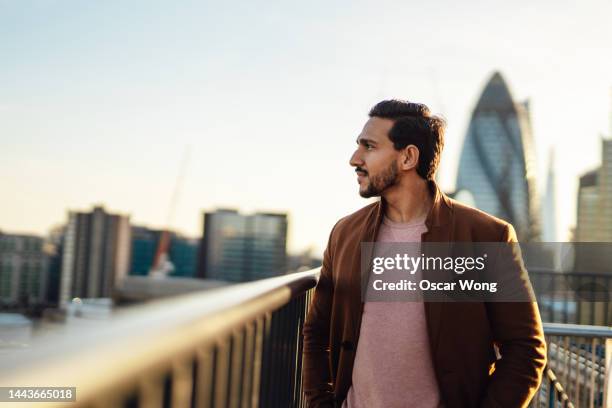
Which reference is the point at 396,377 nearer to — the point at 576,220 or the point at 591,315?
the point at 591,315

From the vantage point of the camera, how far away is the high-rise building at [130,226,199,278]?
17175 cm

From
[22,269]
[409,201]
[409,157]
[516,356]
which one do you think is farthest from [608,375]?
[22,269]

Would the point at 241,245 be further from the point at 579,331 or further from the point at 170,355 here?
the point at 170,355

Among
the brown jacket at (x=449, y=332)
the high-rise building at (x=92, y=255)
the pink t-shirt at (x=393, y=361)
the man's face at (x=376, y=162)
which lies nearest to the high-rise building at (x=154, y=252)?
the high-rise building at (x=92, y=255)

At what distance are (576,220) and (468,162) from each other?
2227cm

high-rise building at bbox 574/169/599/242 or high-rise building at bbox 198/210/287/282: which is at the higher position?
high-rise building at bbox 574/169/599/242

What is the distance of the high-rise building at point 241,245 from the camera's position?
469ft

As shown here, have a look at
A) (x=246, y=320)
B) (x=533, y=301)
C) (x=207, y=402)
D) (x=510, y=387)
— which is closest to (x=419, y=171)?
(x=533, y=301)

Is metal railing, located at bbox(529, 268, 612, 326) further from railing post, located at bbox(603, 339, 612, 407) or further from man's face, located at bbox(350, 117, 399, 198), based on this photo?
man's face, located at bbox(350, 117, 399, 198)

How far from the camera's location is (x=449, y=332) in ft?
7.79

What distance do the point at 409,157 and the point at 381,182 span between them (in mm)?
167

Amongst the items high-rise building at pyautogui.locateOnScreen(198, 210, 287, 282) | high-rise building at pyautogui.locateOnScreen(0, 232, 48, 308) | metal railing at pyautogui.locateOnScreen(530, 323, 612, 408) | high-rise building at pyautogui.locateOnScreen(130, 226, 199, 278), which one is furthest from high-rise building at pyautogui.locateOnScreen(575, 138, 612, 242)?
high-rise building at pyautogui.locateOnScreen(0, 232, 48, 308)

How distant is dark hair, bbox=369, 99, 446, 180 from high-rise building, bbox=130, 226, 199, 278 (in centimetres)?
16743

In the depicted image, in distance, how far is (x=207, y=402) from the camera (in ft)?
4.33
